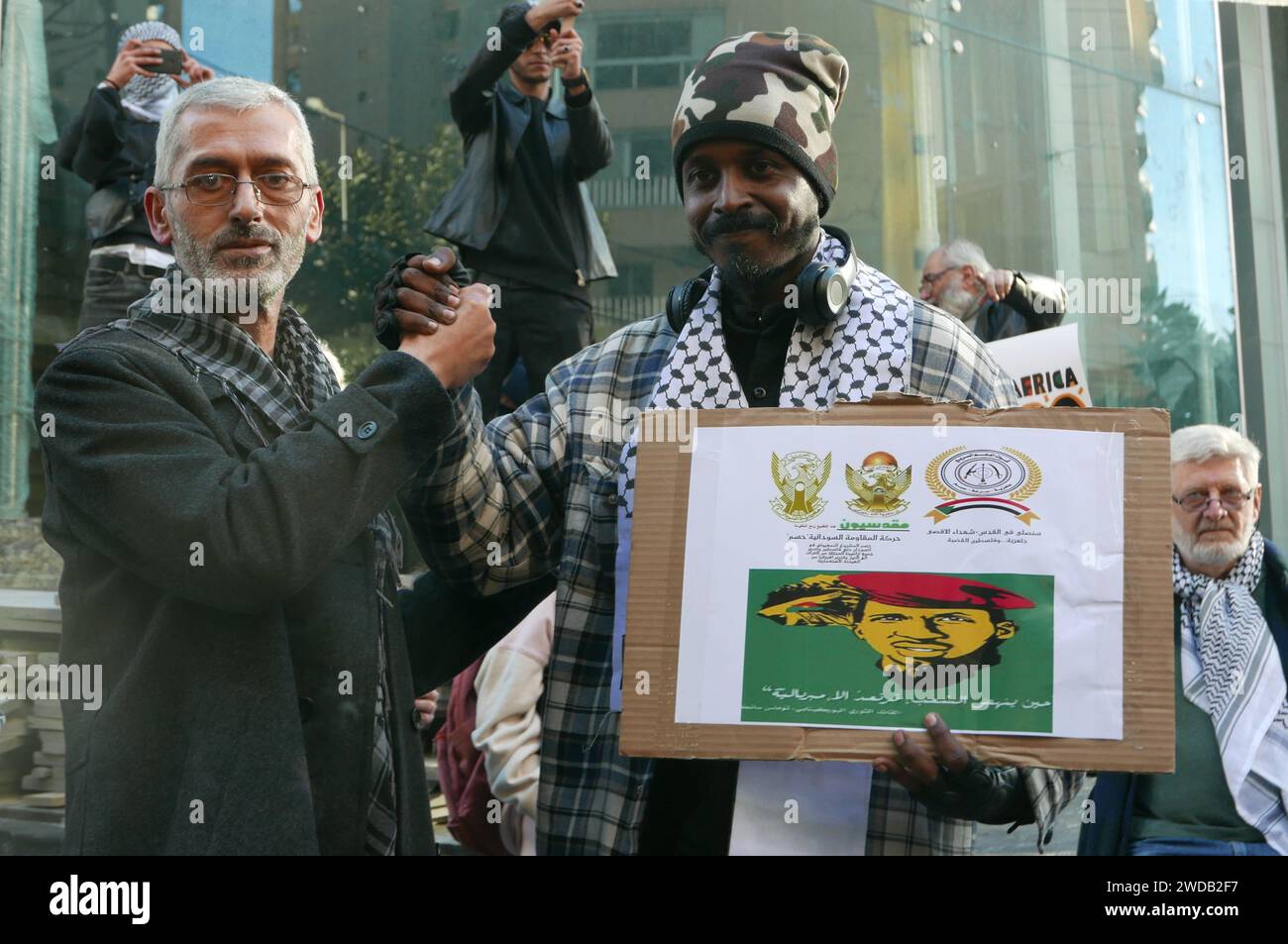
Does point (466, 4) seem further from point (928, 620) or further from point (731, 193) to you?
point (928, 620)

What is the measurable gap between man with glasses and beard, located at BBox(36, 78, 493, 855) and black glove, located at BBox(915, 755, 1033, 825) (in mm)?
940

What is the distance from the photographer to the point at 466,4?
24.7ft

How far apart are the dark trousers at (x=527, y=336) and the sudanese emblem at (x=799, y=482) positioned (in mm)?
3190

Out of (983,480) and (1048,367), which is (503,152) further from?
(983,480)

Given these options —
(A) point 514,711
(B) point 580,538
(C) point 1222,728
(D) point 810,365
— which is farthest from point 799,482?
(C) point 1222,728

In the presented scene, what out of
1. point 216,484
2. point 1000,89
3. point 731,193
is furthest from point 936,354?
point 1000,89

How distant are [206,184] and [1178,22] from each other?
7.58 m

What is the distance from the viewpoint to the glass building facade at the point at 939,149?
283 inches

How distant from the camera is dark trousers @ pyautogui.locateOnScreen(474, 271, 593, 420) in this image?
5.77 m

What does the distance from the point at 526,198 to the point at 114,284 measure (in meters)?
1.77

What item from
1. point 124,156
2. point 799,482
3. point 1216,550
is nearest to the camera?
point 799,482

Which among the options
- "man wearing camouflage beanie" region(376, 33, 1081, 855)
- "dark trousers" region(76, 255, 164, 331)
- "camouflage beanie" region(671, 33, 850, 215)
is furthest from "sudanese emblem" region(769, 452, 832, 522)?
"dark trousers" region(76, 255, 164, 331)

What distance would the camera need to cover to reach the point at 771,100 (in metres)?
2.98

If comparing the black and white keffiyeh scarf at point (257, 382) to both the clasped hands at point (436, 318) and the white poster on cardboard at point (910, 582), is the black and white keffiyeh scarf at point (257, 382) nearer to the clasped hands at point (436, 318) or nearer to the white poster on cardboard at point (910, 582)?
the clasped hands at point (436, 318)
